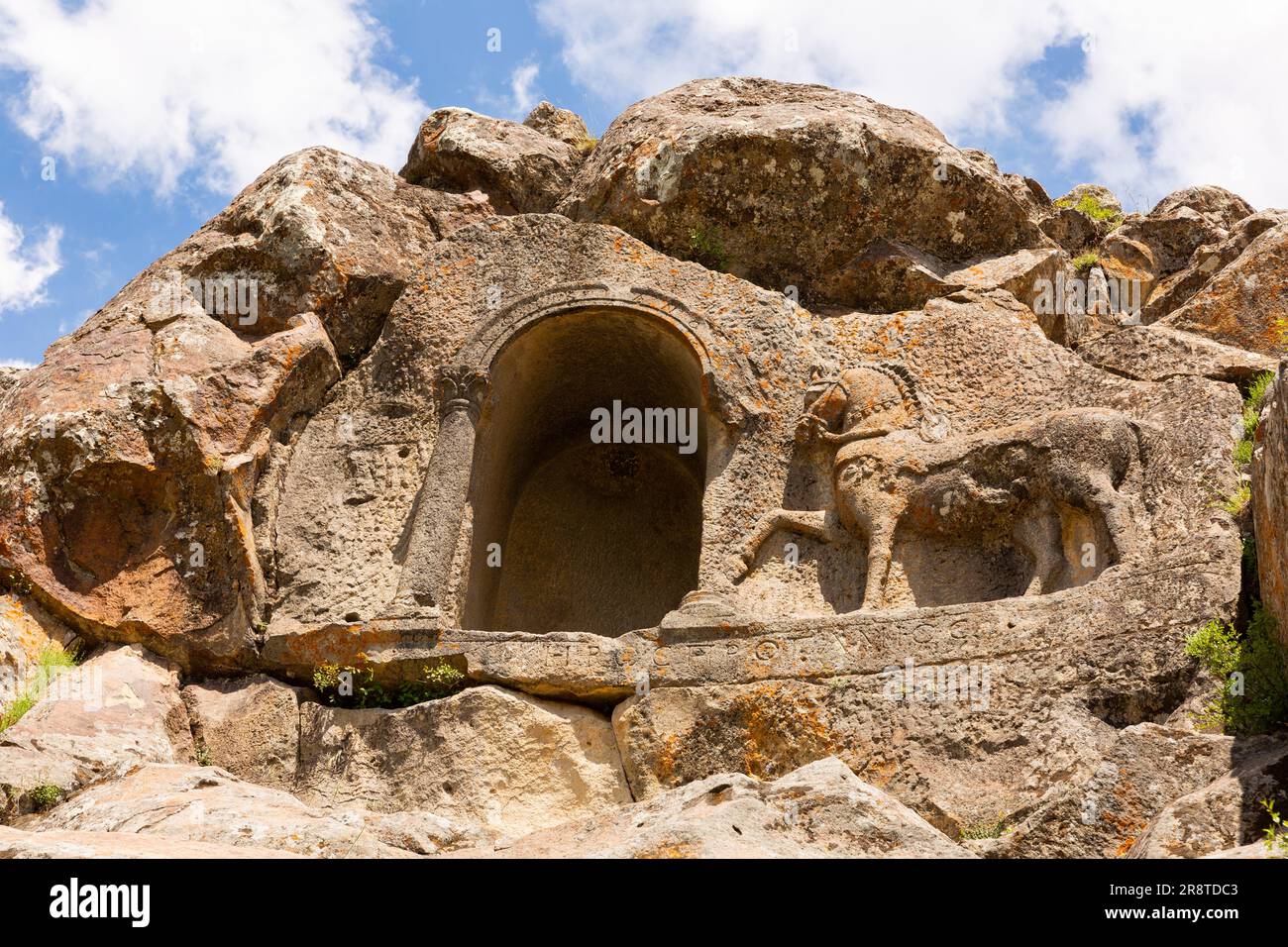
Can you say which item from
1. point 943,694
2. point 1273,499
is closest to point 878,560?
point 943,694

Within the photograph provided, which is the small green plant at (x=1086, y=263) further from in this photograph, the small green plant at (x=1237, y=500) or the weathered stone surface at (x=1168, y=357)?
the small green plant at (x=1237, y=500)

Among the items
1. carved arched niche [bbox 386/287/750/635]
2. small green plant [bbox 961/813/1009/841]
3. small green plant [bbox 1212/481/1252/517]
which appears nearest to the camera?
small green plant [bbox 961/813/1009/841]

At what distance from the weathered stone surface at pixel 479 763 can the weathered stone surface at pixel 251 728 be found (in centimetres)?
17

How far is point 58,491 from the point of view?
9.51m

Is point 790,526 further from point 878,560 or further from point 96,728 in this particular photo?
point 96,728

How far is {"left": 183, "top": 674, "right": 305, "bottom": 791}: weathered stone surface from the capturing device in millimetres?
8914

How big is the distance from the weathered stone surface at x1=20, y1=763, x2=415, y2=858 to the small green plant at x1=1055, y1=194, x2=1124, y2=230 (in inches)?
370

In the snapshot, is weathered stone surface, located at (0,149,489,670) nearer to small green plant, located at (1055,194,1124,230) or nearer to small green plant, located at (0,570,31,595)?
small green plant, located at (0,570,31,595)

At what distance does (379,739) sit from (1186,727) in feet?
14.4

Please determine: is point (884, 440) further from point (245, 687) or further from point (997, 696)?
point (245, 687)

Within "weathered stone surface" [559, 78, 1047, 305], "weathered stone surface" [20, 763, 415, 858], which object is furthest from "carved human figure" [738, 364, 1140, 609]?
"weathered stone surface" [20, 763, 415, 858]

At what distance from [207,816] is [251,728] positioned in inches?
88.1

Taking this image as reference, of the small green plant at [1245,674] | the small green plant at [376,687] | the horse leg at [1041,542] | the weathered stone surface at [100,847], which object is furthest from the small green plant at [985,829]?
the weathered stone surface at [100,847]

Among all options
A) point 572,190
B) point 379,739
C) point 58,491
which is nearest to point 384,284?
point 572,190
